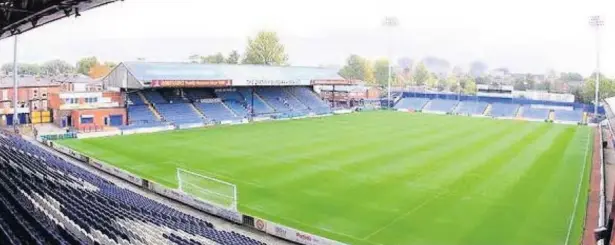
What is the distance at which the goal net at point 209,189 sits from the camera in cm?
1903

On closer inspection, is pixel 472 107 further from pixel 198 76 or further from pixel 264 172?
pixel 264 172

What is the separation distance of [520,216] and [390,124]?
2798 cm

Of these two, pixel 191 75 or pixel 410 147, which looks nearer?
pixel 410 147

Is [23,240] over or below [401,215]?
over

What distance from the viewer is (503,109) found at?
2438 inches

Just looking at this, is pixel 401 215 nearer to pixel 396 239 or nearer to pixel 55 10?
pixel 396 239

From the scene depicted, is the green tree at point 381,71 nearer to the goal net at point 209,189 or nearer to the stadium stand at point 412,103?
the stadium stand at point 412,103

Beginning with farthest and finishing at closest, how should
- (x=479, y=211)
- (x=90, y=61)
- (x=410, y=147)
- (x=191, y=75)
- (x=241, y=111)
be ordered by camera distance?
1. (x=90, y=61)
2. (x=241, y=111)
3. (x=191, y=75)
4. (x=410, y=147)
5. (x=479, y=211)

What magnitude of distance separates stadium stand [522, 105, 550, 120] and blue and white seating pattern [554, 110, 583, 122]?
1.18 metres

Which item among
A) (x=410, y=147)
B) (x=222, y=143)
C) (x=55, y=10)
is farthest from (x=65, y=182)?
(x=410, y=147)

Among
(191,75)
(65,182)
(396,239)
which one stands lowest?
(396,239)

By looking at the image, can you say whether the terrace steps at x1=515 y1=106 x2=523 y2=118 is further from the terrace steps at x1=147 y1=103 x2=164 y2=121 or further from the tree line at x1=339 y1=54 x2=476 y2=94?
the tree line at x1=339 y1=54 x2=476 y2=94

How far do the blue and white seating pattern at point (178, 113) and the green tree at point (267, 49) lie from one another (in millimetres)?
38056

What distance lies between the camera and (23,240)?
9.26m
